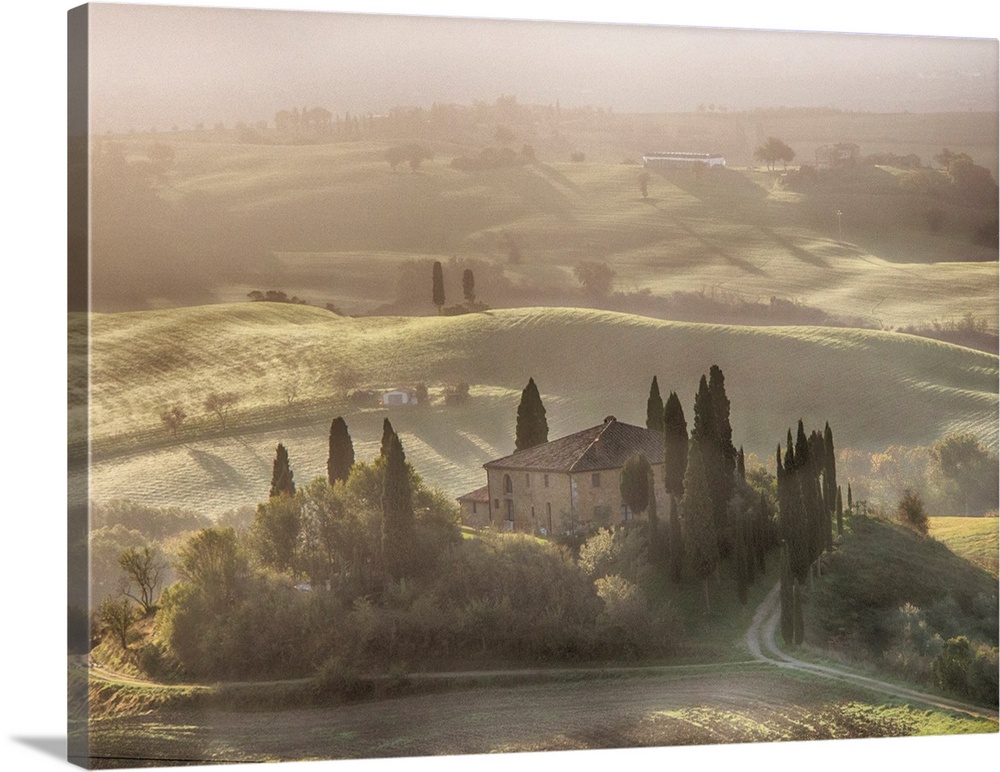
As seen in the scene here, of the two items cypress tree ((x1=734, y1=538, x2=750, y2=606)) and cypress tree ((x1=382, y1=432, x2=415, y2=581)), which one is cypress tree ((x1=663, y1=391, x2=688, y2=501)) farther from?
cypress tree ((x1=382, y1=432, x2=415, y2=581))

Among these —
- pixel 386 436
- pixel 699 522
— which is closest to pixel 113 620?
pixel 386 436

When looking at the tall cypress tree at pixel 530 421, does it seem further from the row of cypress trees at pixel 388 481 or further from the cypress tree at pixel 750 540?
the cypress tree at pixel 750 540

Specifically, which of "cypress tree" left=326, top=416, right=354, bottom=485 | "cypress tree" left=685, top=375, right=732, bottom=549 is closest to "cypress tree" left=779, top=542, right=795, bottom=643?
"cypress tree" left=685, top=375, right=732, bottom=549

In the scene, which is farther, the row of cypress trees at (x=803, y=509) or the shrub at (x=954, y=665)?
the shrub at (x=954, y=665)

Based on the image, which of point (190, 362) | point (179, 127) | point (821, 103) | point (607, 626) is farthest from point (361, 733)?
point (821, 103)

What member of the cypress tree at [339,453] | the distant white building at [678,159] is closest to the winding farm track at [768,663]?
the cypress tree at [339,453]

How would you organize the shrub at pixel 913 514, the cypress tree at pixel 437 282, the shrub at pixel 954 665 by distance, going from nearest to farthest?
the cypress tree at pixel 437 282, the shrub at pixel 954 665, the shrub at pixel 913 514
